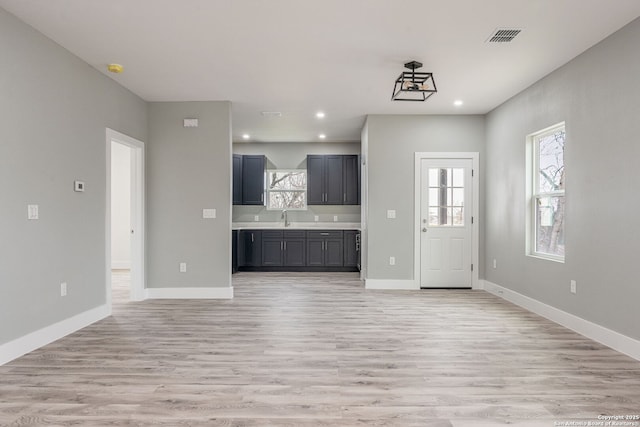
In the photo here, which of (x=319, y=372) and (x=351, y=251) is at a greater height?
(x=351, y=251)

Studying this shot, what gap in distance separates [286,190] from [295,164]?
0.59 m

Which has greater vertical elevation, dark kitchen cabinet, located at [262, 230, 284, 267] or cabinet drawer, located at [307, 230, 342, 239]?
cabinet drawer, located at [307, 230, 342, 239]

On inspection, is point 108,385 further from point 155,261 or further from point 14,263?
point 155,261

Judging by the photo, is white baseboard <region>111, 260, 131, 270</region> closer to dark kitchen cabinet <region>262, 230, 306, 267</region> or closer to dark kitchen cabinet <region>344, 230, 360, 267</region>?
dark kitchen cabinet <region>262, 230, 306, 267</region>

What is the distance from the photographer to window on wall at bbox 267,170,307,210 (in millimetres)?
8023

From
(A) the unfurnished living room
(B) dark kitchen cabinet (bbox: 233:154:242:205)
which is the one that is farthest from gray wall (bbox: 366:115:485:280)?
(B) dark kitchen cabinet (bbox: 233:154:242:205)

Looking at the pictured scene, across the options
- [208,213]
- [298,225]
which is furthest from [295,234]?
[208,213]

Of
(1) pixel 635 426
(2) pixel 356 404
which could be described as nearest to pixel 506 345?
(1) pixel 635 426

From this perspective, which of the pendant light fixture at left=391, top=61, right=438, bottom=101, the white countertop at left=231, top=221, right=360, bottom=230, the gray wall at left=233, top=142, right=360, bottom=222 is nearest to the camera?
the pendant light fixture at left=391, top=61, right=438, bottom=101

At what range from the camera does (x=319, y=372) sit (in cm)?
267

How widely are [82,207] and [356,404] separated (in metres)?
3.25

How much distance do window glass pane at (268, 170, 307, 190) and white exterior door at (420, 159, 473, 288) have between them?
9.95 feet

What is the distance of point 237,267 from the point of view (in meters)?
7.23

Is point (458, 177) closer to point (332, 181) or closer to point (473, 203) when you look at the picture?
point (473, 203)
